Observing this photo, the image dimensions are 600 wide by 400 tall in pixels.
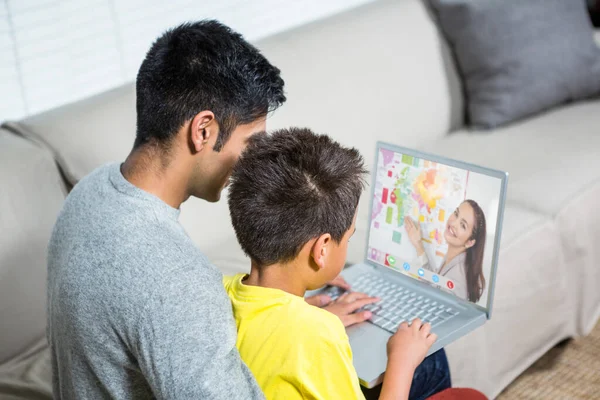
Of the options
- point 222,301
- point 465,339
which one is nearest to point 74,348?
point 222,301

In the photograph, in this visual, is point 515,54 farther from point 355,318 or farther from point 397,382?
point 397,382

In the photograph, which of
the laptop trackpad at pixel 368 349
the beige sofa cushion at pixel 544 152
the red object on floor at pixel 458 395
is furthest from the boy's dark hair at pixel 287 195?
the beige sofa cushion at pixel 544 152

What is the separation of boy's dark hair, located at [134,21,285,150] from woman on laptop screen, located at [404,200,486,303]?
1.32ft

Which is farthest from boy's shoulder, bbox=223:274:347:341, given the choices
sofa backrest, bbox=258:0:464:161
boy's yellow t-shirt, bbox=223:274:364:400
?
sofa backrest, bbox=258:0:464:161

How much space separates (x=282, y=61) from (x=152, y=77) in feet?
3.16

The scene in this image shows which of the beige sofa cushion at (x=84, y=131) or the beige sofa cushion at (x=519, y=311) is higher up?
the beige sofa cushion at (x=84, y=131)

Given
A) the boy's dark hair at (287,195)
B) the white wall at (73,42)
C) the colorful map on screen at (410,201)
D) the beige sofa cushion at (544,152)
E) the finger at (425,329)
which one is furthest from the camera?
the beige sofa cushion at (544,152)

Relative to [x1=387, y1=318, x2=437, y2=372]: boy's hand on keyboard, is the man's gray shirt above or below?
above

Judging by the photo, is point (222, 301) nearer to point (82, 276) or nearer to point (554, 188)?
Answer: point (82, 276)

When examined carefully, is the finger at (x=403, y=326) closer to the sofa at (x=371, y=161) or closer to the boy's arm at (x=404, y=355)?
the boy's arm at (x=404, y=355)

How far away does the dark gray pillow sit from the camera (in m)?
2.36

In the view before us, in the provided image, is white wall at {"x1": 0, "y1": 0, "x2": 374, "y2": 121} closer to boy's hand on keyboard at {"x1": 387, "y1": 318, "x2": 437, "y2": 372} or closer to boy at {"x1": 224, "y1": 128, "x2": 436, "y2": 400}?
boy at {"x1": 224, "y1": 128, "x2": 436, "y2": 400}

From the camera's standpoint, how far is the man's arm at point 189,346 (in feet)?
3.08

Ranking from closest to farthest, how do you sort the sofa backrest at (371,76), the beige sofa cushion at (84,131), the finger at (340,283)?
the finger at (340,283), the beige sofa cushion at (84,131), the sofa backrest at (371,76)
